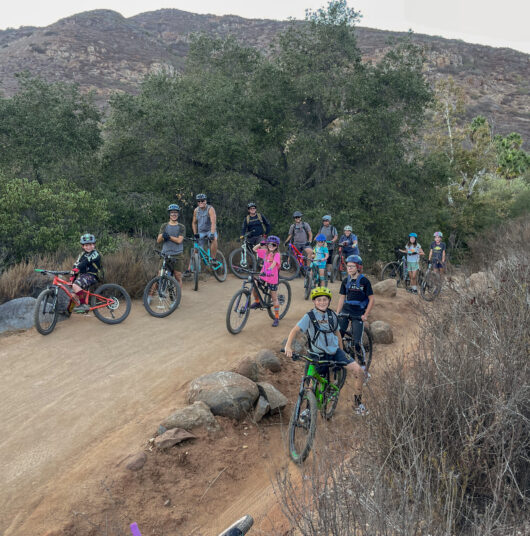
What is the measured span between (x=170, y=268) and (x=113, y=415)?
4.10 m

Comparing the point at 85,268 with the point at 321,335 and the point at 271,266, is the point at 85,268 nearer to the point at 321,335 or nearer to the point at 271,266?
the point at 271,266

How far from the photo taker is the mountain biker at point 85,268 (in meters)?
7.60

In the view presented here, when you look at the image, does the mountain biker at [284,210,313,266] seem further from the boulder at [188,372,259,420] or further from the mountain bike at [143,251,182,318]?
the boulder at [188,372,259,420]

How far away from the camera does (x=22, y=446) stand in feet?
15.4

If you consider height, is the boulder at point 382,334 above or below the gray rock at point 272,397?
below

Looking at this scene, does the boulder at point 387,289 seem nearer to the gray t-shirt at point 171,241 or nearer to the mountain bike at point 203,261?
the mountain bike at point 203,261

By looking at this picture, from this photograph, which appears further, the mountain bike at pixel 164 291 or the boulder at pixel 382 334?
the boulder at pixel 382 334

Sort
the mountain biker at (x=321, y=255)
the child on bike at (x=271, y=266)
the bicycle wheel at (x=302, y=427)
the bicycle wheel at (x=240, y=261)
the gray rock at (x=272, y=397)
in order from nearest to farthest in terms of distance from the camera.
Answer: the bicycle wheel at (x=302, y=427) < the gray rock at (x=272, y=397) < the child on bike at (x=271, y=266) < the mountain biker at (x=321, y=255) < the bicycle wheel at (x=240, y=261)

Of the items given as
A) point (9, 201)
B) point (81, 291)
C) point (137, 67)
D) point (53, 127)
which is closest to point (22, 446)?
point (81, 291)

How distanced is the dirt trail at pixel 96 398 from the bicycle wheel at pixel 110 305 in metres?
0.17

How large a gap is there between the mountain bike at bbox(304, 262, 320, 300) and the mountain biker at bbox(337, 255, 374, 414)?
4134 millimetres

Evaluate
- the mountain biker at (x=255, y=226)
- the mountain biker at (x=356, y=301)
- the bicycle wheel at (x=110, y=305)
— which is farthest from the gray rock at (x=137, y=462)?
the mountain biker at (x=255, y=226)

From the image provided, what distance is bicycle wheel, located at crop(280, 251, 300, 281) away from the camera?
1309 cm

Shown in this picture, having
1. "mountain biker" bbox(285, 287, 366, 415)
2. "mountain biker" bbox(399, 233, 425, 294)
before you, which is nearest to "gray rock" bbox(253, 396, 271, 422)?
"mountain biker" bbox(285, 287, 366, 415)
